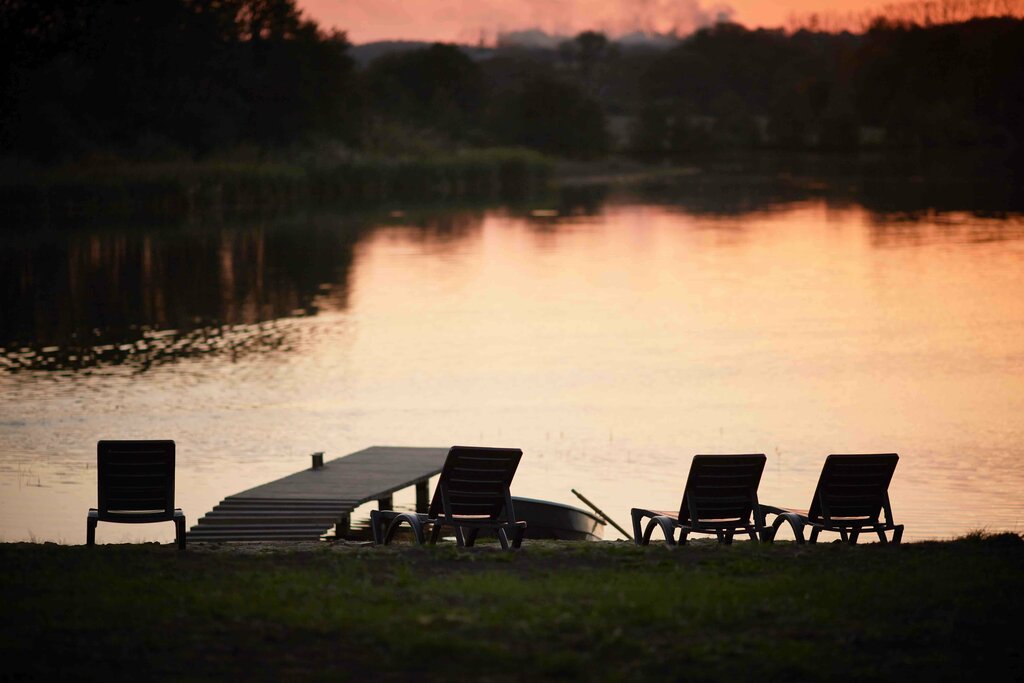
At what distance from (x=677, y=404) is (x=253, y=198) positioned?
184ft

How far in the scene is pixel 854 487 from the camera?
1073 centimetres

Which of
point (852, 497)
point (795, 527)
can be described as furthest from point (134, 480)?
point (852, 497)

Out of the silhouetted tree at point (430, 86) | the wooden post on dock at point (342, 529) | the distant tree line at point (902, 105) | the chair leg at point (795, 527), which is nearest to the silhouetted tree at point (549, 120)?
the silhouetted tree at point (430, 86)

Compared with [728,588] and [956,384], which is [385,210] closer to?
[956,384]

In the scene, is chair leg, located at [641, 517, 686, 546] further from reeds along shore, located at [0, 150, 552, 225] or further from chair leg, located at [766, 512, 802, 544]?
reeds along shore, located at [0, 150, 552, 225]

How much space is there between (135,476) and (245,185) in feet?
214

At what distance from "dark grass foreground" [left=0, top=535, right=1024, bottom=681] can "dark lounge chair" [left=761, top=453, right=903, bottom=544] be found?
1228 mm

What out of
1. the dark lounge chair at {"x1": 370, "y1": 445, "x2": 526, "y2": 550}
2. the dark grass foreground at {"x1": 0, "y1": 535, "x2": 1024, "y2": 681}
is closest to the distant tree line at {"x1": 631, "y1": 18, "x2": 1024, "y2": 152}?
the dark lounge chair at {"x1": 370, "y1": 445, "x2": 526, "y2": 550}

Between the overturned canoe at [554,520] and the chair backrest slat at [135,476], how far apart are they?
12.9 feet

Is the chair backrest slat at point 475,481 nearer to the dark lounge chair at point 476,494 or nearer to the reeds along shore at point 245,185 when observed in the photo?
the dark lounge chair at point 476,494

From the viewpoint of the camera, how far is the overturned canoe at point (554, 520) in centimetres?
1347

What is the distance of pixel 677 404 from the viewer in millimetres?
22172

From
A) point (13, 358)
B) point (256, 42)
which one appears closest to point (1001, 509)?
point (13, 358)

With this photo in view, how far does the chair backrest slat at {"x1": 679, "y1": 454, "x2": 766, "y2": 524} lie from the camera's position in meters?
10.5
